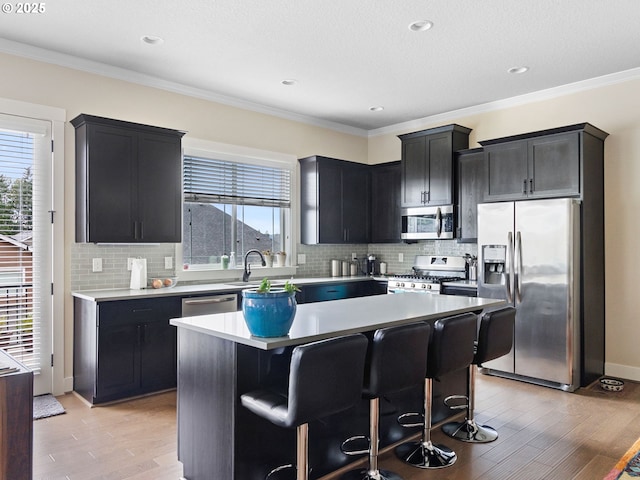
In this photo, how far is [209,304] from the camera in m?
4.50

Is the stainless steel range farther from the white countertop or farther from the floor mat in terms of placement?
the floor mat

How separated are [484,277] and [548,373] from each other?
1.07m

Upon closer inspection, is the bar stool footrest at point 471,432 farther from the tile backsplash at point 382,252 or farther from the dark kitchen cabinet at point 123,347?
the tile backsplash at point 382,252

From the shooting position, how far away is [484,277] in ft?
16.2

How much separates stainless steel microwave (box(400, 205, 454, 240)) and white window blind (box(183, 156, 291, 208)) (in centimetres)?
155

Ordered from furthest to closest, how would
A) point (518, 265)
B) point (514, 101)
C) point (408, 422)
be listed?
point (514, 101), point (518, 265), point (408, 422)

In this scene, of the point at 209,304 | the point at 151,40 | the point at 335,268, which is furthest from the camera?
the point at 335,268

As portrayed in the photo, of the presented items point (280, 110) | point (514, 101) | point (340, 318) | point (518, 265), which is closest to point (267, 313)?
point (340, 318)

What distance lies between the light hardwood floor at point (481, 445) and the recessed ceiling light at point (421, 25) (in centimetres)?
301

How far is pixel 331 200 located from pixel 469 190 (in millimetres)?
1717

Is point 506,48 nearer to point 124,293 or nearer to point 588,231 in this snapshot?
point 588,231

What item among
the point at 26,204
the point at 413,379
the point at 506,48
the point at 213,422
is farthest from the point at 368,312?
the point at 26,204

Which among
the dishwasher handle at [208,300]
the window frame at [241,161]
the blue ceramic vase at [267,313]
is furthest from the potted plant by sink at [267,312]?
the window frame at [241,161]

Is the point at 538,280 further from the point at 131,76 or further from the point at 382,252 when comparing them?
the point at 131,76
